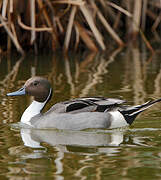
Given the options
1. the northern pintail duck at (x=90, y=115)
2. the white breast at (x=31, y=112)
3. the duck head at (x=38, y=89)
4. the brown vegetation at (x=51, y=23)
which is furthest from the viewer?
the brown vegetation at (x=51, y=23)

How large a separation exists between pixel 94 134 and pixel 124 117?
0.34 meters

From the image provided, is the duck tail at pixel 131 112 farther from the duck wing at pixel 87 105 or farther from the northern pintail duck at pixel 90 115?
the duck wing at pixel 87 105

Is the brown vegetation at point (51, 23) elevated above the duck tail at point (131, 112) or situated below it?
above

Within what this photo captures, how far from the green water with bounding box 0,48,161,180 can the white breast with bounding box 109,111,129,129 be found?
5 centimetres

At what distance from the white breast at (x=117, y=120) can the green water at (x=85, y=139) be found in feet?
0.18

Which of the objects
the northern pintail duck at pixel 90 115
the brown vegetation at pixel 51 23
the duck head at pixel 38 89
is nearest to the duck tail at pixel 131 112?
the northern pintail duck at pixel 90 115

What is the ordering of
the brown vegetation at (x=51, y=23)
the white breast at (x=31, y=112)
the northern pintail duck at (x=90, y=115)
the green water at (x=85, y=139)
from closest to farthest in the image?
1. the green water at (x=85, y=139)
2. the northern pintail duck at (x=90, y=115)
3. the white breast at (x=31, y=112)
4. the brown vegetation at (x=51, y=23)

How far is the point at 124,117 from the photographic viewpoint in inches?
212

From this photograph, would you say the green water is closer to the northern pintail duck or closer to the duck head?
the northern pintail duck

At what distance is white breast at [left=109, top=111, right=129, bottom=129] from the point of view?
17.5ft

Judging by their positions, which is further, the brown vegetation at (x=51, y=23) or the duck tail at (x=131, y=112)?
the brown vegetation at (x=51, y=23)

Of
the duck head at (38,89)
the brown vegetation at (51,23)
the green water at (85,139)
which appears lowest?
the green water at (85,139)

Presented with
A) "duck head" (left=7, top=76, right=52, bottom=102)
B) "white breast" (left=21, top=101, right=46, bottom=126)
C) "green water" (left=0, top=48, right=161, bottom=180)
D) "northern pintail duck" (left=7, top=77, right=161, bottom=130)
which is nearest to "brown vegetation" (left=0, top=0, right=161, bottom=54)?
"green water" (left=0, top=48, right=161, bottom=180)

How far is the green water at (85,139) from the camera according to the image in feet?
13.0
